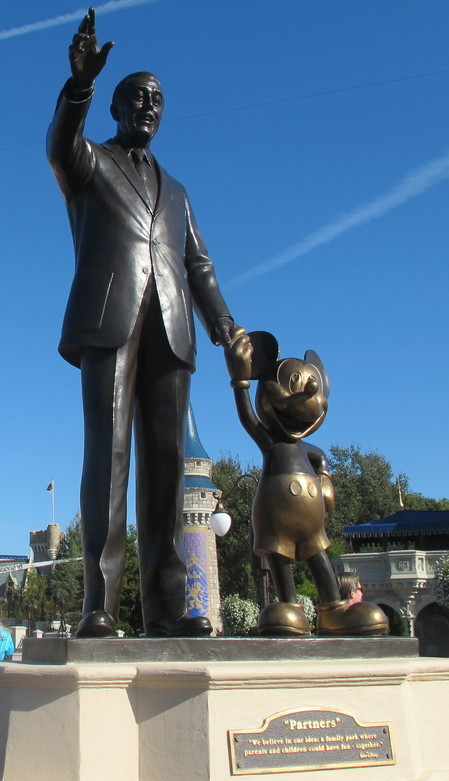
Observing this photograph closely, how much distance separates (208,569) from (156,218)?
3948 cm

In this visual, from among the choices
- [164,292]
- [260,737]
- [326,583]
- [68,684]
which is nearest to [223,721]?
[260,737]

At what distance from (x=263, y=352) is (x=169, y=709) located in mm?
2493

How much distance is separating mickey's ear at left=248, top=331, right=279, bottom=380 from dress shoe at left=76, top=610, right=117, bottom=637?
1964 millimetres

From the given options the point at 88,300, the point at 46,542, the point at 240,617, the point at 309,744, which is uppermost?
the point at 46,542

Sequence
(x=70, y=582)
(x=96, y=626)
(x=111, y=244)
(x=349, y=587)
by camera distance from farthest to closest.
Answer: (x=70, y=582), (x=349, y=587), (x=111, y=244), (x=96, y=626)

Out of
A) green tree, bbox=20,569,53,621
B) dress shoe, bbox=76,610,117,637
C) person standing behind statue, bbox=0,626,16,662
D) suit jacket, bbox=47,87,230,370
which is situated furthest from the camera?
green tree, bbox=20,569,53,621

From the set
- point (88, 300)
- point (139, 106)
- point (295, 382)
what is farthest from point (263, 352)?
point (139, 106)

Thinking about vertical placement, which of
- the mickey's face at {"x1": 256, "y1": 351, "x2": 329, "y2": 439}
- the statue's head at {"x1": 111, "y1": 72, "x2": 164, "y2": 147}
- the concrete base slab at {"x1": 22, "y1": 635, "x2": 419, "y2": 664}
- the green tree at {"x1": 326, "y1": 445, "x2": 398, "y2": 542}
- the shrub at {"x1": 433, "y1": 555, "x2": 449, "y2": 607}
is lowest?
the concrete base slab at {"x1": 22, "y1": 635, "x2": 419, "y2": 664}

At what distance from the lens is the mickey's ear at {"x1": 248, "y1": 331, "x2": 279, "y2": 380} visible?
5.19 m

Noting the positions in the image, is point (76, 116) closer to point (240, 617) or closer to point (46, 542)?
point (240, 617)

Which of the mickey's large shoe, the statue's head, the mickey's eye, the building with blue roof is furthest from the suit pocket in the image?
the building with blue roof

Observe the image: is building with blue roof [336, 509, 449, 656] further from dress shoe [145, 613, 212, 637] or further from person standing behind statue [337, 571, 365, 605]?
dress shoe [145, 613, 212, 637]

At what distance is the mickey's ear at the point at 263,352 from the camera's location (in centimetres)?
519

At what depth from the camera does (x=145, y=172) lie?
4.92 m
